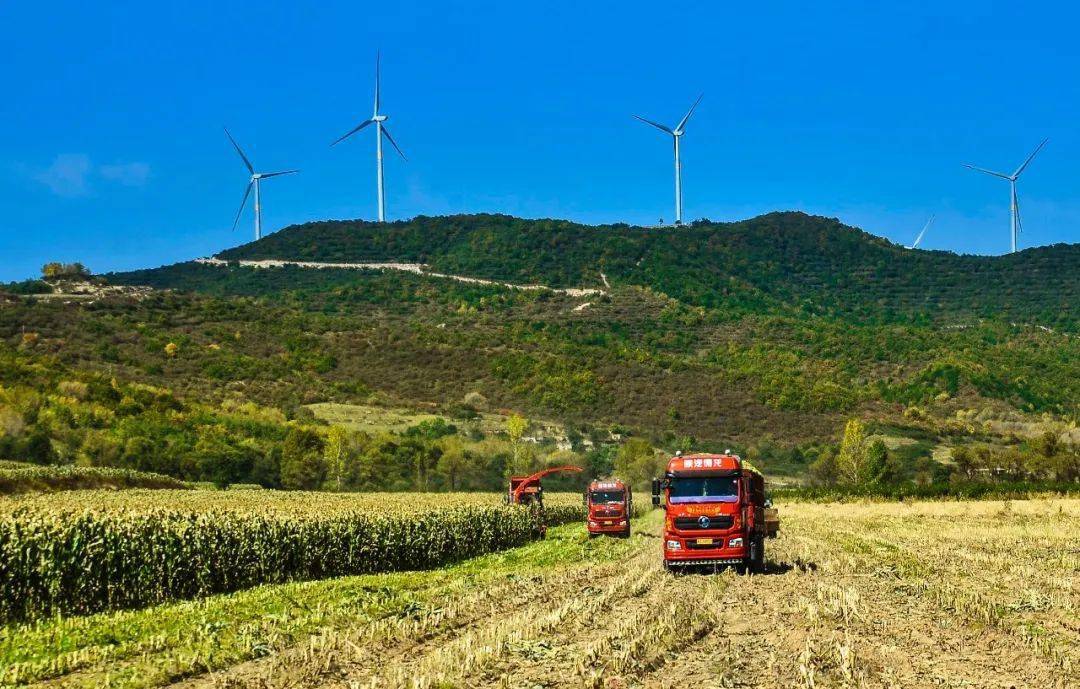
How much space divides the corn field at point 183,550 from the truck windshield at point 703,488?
9340 mm

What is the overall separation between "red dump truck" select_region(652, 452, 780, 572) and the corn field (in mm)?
9028

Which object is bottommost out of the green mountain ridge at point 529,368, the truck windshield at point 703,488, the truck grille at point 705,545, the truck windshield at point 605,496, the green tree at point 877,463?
the green tree at point 877,463

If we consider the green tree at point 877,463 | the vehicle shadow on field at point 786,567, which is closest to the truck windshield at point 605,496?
the vehicle shadow on field at point 786,567

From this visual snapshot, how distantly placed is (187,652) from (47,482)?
37670mm

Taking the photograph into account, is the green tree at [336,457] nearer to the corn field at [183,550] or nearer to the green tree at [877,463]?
the green tree at [877,463]

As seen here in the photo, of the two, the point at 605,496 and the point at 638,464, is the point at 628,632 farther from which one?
the point at 638,464

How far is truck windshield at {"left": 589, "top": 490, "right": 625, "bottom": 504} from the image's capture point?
2069 inches

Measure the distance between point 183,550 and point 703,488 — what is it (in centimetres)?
1365

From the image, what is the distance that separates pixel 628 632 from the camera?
17.6 m

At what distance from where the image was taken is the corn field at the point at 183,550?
21.5m

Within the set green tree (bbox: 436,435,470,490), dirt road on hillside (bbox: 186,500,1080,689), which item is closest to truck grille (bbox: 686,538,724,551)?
dirt road on hillside (bbox: 186,500,1080,689)

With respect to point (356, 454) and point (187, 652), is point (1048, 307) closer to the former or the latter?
point (356, 454)

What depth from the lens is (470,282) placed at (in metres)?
192

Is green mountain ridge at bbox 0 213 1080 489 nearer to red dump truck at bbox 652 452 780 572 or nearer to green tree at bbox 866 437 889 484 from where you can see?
green tree at bbox 866 437 889 484
